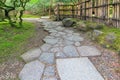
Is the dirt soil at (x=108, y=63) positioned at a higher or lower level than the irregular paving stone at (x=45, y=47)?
lower

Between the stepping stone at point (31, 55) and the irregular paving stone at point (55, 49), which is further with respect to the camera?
the irregular paving stone at point (55, 49)

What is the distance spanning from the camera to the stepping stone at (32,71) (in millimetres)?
2253

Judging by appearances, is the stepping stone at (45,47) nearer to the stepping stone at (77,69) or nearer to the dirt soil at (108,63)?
the stepping stone at (77,69)

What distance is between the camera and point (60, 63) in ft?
8.86

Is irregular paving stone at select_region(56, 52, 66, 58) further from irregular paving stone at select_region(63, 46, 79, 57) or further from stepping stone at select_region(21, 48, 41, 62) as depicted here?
stepping stone at select_region(21, 48, 41, 62)

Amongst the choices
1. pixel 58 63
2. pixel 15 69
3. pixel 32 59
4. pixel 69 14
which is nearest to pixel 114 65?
pixel 58 63

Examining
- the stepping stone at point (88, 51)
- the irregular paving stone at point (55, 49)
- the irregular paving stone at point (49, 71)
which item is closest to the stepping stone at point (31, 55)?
the irregular paving stone at point (55, 49)

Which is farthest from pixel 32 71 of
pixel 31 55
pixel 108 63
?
pixel 108 63

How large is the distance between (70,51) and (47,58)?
61cm

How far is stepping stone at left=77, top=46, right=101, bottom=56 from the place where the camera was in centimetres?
309

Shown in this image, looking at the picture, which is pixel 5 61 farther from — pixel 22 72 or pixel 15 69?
pixel 22 72

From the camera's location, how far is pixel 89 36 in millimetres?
4312

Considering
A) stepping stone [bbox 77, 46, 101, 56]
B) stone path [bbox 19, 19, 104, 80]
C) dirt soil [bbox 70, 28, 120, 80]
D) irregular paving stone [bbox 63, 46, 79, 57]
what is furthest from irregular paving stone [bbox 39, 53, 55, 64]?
dirt soil [bbox 70, 28, 120, 80]

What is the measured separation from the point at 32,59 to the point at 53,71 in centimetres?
65
